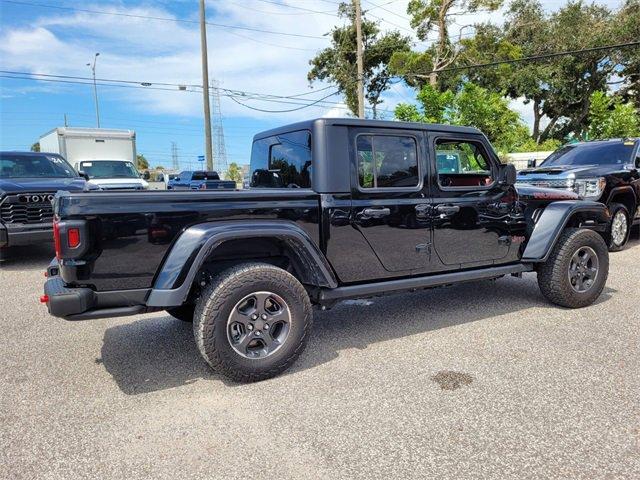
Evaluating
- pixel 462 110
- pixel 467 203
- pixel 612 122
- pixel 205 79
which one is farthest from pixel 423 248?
pixel 205 79

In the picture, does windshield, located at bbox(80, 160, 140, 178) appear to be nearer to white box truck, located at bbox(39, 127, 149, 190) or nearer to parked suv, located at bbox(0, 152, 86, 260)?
white box truck, located at bbox(39, 127, 149, 190)

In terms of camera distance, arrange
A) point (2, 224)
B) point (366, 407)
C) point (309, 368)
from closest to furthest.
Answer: point (366, 407)
point (309, 368)
point (2, 224)

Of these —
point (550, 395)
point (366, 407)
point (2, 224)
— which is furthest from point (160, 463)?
point (2, 224)

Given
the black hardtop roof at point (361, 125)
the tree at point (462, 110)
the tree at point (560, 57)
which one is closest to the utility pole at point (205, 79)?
the tree at point (462, 110)

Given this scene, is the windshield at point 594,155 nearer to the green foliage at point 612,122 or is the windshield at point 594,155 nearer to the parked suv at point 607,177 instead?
the parked suv at point 607,177

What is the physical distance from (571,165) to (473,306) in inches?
209

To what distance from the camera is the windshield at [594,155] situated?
8.90 metres

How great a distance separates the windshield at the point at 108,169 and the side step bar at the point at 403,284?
40.0 ft

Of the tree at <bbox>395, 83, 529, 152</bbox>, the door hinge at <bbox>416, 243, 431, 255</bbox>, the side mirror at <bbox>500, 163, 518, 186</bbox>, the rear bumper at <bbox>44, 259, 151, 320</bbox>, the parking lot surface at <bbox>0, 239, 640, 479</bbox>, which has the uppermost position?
the tree at <bbox>395, 83, 529, 152</bbox>

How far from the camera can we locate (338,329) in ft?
15.0

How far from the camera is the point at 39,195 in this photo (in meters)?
7.36

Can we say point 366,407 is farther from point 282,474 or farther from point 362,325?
point 362,325

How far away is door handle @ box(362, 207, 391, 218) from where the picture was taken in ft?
12.6

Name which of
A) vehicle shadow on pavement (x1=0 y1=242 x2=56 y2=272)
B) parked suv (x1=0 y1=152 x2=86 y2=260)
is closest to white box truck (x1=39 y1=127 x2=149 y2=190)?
vehicle shadow on pavement (x1=0 y1=242 x2=56 y2=272)
